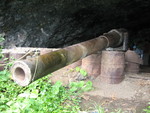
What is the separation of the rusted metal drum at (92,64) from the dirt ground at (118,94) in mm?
175

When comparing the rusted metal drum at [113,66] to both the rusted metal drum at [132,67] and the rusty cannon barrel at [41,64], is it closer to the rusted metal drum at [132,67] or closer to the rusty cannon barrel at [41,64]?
the rusted metal drum at [132,67]

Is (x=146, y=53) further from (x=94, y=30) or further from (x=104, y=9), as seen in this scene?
(x=104, y=9)

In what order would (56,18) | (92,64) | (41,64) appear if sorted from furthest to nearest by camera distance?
(56,18)
(92,64)
(41,64)

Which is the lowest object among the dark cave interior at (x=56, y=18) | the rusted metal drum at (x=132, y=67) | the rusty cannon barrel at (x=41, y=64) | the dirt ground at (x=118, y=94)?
the dirt ground at (x=118, y=94)

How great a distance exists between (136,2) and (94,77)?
294cm

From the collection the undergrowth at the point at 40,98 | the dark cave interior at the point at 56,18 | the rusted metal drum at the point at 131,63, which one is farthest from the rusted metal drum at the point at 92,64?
the dark cave interior at the point at 56,18

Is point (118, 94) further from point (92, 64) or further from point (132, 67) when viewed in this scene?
point (132, 67)

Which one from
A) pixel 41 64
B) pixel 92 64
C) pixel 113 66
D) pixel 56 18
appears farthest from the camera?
pixel 56 18

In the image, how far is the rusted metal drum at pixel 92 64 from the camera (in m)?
4.33

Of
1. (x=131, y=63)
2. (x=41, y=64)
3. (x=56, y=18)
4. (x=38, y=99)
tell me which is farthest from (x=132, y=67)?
(x=41, y=64)

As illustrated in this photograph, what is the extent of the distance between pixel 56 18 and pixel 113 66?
102 inches

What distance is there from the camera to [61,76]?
452cm

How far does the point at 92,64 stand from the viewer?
4.34 metres

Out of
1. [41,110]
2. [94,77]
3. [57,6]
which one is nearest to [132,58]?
[94,77]
